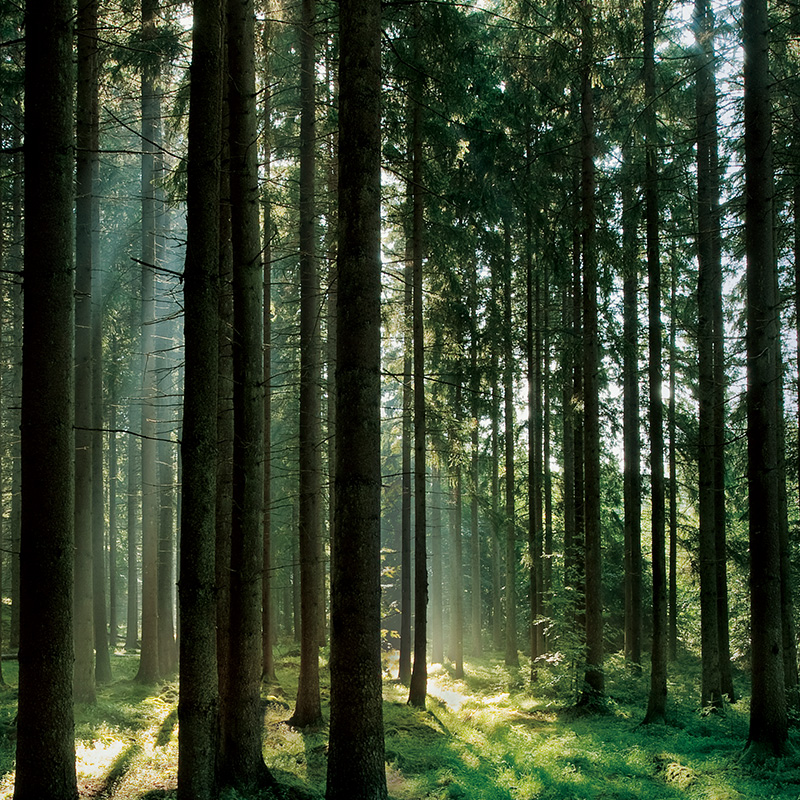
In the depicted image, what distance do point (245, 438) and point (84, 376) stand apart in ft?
17.9

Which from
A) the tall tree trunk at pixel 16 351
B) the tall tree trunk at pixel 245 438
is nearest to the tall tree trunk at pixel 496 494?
the tall tree trunk at pixel 245 438

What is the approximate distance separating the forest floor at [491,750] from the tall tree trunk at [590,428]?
97cm

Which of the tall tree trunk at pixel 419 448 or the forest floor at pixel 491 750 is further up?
the tall tree trunk at pixel 419 448

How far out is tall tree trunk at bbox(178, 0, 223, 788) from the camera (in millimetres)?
6172

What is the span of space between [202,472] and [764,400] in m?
7.24

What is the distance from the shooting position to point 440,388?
55.4ft

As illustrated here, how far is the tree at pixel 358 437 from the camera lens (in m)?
5.96

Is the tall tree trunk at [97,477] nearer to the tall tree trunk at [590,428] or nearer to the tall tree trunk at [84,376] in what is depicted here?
the tall tree trunk at [84,376]

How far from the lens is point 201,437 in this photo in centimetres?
629

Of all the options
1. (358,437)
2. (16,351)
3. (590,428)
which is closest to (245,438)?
(358,437)

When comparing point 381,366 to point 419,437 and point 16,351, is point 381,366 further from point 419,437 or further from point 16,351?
point 16,351

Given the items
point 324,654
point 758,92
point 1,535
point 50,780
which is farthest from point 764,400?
point 1,535

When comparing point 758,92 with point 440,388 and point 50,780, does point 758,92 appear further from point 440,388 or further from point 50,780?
point 50,780

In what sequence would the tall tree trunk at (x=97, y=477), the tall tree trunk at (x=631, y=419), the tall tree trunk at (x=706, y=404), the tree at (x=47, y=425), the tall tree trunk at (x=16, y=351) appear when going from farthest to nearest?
the tall tree trunk at (x=16, y=351), the tall tree trunk at (x=631, y=419), the tall tree trunk at (x=97, y=477), the tall tree trunk at (x=706, y=404), the tree at (x=47, y=425)
